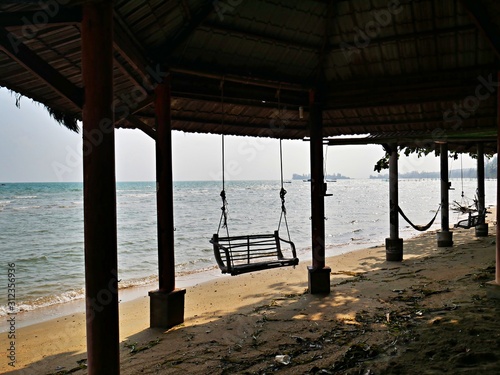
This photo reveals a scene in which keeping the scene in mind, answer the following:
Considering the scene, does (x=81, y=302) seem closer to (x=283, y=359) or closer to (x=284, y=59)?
(x=283, y=359)

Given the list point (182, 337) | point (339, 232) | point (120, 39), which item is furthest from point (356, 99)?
point (339, 232)

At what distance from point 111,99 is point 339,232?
2101cm

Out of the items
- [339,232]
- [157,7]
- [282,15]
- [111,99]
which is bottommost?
[339,232]

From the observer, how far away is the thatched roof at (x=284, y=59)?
161 inches

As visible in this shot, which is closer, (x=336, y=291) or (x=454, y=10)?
(x=454, y=10)

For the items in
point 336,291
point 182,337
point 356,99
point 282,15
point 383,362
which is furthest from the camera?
point 336,291

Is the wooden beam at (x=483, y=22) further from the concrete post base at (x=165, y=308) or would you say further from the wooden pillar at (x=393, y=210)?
the concrete post base at (x=165, y=308)

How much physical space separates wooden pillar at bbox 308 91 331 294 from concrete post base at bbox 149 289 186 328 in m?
2.20

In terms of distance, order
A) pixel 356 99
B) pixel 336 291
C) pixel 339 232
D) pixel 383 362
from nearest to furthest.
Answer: pixel 383 362, pixel 356 99, pixel 336 291, pixel 339 232

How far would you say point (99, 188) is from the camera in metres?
2.58

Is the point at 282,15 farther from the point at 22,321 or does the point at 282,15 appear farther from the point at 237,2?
the point at 22,321

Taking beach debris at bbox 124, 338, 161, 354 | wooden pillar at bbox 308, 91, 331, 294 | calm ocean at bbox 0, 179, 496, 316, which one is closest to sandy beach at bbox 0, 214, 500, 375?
beach debris at bbox 124, 338, 161, 354

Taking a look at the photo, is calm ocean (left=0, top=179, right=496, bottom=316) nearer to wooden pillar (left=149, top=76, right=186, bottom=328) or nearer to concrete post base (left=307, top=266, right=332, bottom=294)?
concrete post base (left=307, top=266, right=332, bottom=294)

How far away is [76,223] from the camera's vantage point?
2381cm
